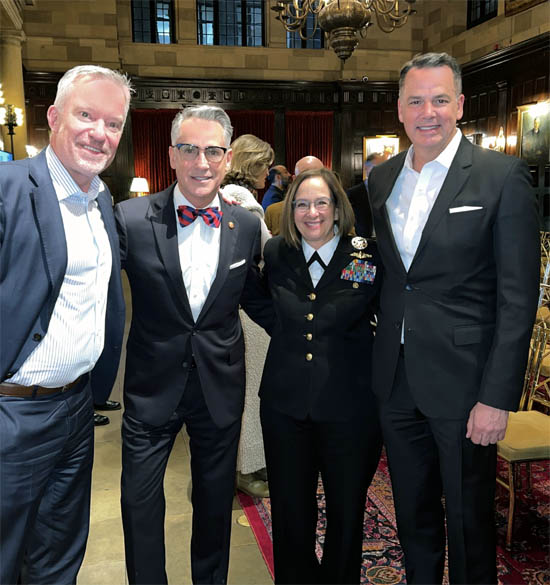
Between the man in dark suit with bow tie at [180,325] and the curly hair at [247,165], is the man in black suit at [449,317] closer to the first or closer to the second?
the man in dark suit with bow tie at [180,325]

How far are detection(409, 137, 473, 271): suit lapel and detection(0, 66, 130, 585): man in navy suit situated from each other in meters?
1.06

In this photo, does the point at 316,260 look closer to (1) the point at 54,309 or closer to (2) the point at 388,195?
(2) the point at 388,195

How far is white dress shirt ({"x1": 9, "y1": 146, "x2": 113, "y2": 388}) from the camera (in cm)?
175

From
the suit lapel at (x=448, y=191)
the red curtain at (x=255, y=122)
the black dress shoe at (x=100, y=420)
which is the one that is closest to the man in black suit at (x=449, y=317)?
the suit lapel at (x=448, y=191)

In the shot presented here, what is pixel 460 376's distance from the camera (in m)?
1.96

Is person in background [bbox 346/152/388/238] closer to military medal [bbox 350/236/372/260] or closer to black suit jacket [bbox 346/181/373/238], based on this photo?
black suit jacket [bbox 346/181/373/238]

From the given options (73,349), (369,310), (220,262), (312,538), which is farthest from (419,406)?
(73,349)

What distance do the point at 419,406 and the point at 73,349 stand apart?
1.17m

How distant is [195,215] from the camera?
2123 mm

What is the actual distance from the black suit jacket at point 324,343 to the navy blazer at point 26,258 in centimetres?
85

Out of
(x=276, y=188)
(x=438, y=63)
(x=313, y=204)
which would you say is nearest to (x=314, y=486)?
(x=313, y=204)

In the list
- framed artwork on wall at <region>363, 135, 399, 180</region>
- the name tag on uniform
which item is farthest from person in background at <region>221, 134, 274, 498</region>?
framed artwork on wall at <region>363, 135, 399, 180</region>

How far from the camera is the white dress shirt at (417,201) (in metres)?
2.00

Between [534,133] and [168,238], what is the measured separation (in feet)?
32.6
